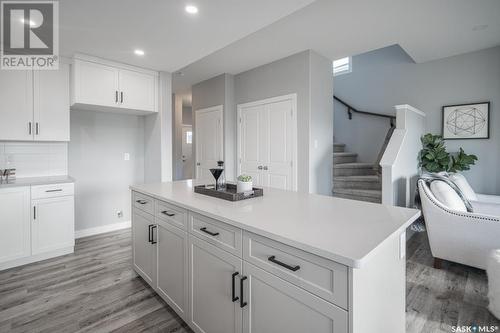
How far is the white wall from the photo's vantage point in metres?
3.57

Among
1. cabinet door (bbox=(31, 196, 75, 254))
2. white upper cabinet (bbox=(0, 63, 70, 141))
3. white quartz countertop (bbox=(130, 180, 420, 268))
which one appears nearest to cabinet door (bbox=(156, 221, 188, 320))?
white quartz countertop (bbox=(130, 180, 420, 268))

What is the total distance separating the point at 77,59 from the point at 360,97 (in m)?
4.86

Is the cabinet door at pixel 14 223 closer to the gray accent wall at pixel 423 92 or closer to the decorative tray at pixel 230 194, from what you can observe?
the decorative tray at pixel 230 194

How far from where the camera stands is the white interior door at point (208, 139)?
4.96m

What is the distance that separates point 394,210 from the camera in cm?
145

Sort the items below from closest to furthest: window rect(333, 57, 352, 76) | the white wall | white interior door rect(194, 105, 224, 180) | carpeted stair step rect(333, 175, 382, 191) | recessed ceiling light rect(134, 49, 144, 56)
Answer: recessed ceiling light rect(134, 49, 144, 56)
the white wall
carpeted stair step rect(333, 175, 382, 191)
white interior door rect(194, 105, 224, 180)
window rect(333, 57, 352, 76)

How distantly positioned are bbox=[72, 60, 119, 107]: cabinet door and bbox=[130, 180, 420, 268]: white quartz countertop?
1.96 metres

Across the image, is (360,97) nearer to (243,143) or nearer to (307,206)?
(243,143)

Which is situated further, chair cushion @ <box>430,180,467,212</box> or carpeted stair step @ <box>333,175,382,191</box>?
carpeted stair step @ <box>333,175,382,191</box>

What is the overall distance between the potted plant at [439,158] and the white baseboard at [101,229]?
478cm

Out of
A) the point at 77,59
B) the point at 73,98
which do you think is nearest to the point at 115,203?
the point at 73,98

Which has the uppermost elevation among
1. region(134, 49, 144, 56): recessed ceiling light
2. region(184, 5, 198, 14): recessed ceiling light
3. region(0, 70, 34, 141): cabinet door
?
region(134, 49, 144, 56): recessed ceiling light

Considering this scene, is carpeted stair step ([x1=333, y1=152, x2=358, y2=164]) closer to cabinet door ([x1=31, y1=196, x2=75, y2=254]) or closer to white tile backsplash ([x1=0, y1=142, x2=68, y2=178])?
cabinet door ([x1=31, y1=196, x2=75, y2=254])

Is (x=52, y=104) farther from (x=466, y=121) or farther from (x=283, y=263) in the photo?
(x=466, y=121)
